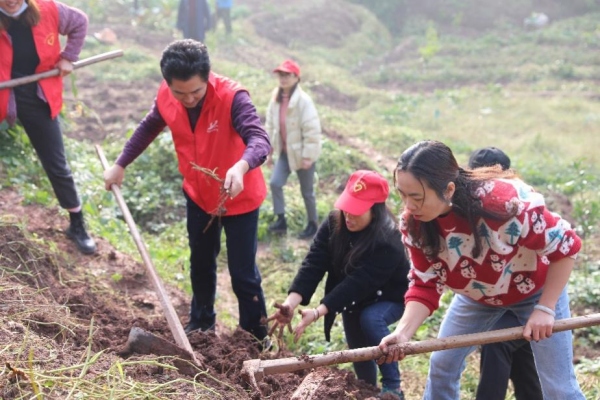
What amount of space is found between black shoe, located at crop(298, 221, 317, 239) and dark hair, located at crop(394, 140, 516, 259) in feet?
14.3

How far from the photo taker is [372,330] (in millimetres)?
3883

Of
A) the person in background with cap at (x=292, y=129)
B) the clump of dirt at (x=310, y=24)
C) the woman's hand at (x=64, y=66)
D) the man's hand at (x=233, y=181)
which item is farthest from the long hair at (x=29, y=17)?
the clump of dirt at (x=310, y=24)

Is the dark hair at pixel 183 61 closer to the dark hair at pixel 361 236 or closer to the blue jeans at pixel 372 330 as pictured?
the dark hair at pixel 361 236

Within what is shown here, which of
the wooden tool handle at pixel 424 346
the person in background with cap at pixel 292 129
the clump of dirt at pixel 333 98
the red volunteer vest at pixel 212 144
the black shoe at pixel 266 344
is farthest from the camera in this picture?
the clump of dirt at pixel 333 98

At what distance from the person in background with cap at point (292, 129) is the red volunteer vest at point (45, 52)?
2442mm

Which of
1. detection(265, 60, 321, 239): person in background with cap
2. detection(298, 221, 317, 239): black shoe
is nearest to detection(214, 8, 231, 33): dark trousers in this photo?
detection(265, 60, 321, 239): person in background with cap

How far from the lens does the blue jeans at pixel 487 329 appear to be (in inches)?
124

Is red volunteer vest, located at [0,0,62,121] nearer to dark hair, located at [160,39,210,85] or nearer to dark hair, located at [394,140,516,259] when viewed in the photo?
dark hair, located at [160,39,210,85]

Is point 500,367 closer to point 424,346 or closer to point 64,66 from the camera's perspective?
point 424,346

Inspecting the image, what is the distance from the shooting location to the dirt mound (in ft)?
9.74

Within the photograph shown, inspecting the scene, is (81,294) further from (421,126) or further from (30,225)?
(421,126)

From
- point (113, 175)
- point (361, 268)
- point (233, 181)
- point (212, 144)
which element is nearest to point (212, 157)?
point (212, 144)

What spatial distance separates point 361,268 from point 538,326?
109 centimetres

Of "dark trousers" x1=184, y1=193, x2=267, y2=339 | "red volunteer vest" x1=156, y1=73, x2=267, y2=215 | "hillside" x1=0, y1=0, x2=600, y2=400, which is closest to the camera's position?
"hillside" x1=0, y1=0, x2=600, y2=400
